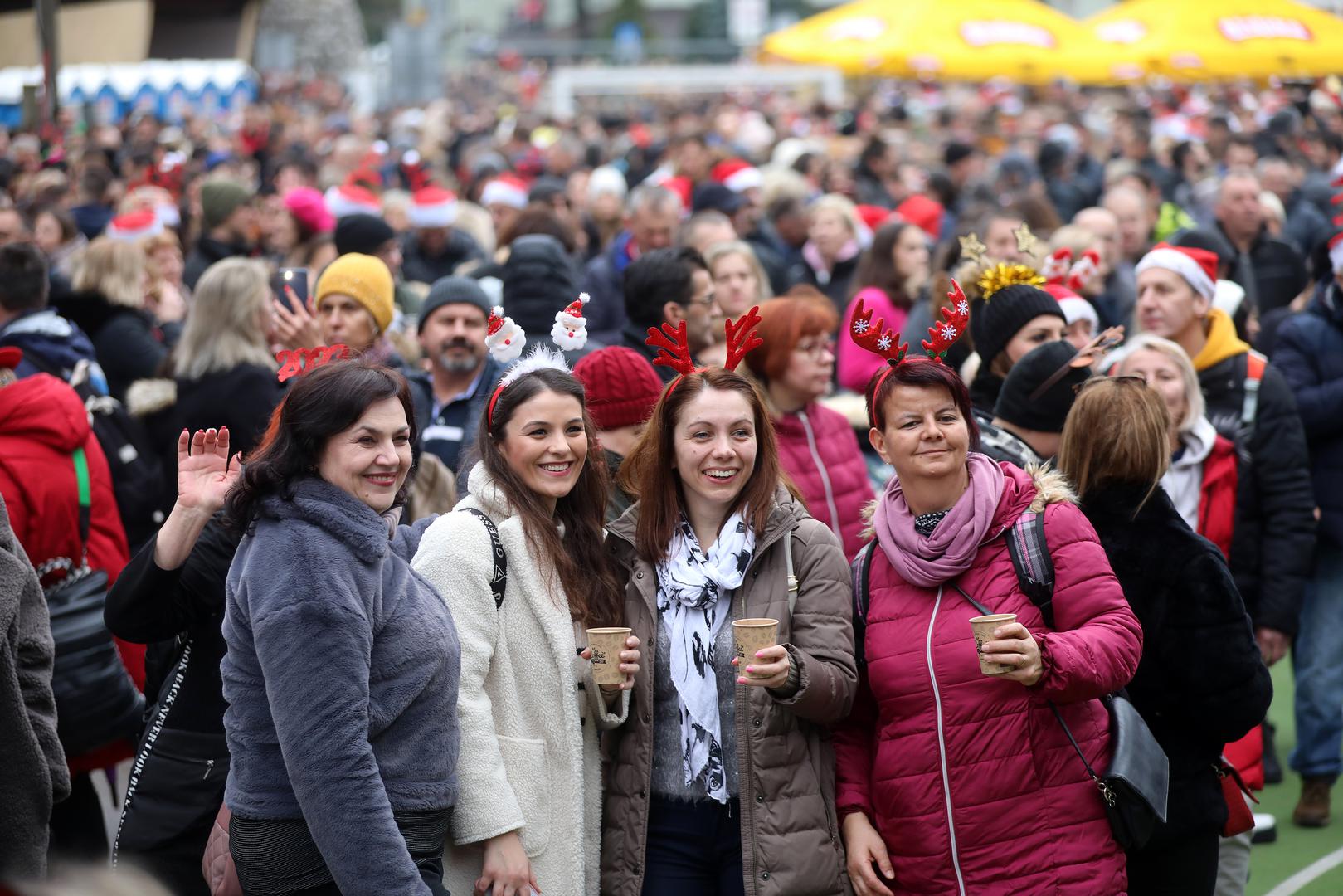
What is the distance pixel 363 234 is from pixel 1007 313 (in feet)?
12.2

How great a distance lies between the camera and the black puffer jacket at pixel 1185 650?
4.02 meters

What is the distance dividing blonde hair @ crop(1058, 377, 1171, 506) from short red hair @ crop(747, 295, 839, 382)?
4.97ft

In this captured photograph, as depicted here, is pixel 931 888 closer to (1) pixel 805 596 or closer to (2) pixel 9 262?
(1) pixel 805 596

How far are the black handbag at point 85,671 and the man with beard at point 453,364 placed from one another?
1399 millimetres

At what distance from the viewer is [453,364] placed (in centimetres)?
627

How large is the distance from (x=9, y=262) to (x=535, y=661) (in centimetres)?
378

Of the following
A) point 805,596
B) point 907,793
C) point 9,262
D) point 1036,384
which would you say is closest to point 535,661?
point 805,596

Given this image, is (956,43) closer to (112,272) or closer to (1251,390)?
(112,272)

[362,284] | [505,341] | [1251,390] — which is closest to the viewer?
[505,341]

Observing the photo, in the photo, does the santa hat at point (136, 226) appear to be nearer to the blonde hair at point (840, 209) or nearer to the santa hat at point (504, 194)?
the santa hat at point (504, 194)

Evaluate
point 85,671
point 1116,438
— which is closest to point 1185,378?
point 1116,438

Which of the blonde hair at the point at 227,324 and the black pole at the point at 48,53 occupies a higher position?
the black pole at the point at 48,53

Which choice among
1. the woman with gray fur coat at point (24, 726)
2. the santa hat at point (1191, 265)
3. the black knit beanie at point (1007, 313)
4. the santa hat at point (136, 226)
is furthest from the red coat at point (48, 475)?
the santa hat at point (1191, 265)

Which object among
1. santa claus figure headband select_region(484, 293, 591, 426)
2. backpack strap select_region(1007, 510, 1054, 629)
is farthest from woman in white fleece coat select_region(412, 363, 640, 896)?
backpack strap select_region(1007, 510, 1054, 629)
